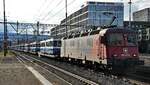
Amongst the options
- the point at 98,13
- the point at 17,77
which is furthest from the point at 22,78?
the point at 98,13

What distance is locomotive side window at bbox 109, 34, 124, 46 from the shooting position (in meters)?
23.4

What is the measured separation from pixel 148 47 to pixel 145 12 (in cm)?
6963

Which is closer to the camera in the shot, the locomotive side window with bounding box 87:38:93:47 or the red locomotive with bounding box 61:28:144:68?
the red locomotive with bounding box 61:28:144:68

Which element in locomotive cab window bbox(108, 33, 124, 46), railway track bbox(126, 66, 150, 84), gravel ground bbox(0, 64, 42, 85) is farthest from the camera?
locomotive cab window bbox(108, 33, 124, 46)

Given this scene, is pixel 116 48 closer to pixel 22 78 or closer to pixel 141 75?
pixel 141 75

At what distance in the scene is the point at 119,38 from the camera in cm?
2359

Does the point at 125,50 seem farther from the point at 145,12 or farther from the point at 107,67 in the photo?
the point at 145,12

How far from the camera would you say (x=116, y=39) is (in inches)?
933

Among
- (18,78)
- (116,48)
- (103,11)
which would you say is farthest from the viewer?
(103,11)

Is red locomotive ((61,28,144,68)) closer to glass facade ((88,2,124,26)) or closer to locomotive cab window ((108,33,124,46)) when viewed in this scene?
locomotive cab window ((108,33,124,46))

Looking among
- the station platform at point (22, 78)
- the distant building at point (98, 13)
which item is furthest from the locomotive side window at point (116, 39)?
the distant building at point (98, 13)

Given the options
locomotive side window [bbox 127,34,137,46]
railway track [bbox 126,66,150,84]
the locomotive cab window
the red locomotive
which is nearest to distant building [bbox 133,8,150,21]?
railway track [bbox 126,66,150,84]

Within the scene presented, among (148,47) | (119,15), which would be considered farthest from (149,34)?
(119,15)

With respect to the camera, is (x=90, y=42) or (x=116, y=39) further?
(x=90, y=42)
